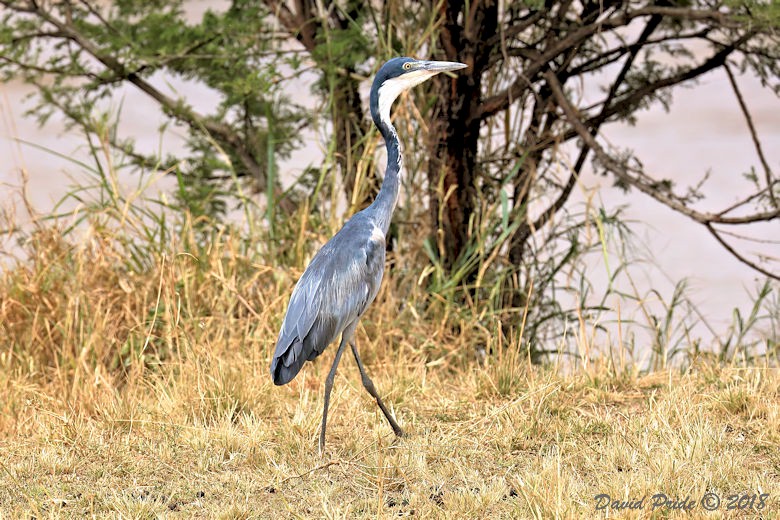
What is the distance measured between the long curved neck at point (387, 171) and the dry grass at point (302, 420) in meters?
0.93

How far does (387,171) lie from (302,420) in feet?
3.71

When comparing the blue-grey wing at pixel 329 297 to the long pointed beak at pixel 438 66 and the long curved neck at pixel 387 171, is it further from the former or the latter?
the long pointed beak at pixel 438 66

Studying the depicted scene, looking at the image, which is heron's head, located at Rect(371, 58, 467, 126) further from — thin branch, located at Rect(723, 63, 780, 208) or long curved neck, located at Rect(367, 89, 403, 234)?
thin branch, located at Rect(723, 63, 780, 208)

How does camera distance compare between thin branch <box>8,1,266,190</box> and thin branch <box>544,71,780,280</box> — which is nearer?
thin branch <box>544,71,780,280</box>

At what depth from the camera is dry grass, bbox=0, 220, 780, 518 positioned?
→ 124 inches

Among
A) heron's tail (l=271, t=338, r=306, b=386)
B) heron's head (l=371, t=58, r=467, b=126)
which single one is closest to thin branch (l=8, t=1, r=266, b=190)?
heron's head (l=371, t=58, r=467, b=126)

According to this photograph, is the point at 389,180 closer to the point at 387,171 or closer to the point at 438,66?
the point at 387,171

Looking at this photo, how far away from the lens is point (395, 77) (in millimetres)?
3783

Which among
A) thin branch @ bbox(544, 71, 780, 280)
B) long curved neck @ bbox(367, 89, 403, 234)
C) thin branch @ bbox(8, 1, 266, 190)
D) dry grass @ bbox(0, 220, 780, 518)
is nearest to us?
dry grass @ bbox(0, 220, 780, 518)

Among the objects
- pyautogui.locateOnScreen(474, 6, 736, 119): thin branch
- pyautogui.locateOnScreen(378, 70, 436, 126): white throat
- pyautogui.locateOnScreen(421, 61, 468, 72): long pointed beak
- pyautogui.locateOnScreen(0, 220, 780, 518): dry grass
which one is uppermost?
pyautogui.locateOnScreen(474, 6, 736, 119): thin branch

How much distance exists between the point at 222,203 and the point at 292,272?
207cm

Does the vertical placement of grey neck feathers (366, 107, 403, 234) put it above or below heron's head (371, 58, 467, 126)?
below

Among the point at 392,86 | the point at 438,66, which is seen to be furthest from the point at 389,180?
the point at 438,66

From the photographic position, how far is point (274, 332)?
202 inches
